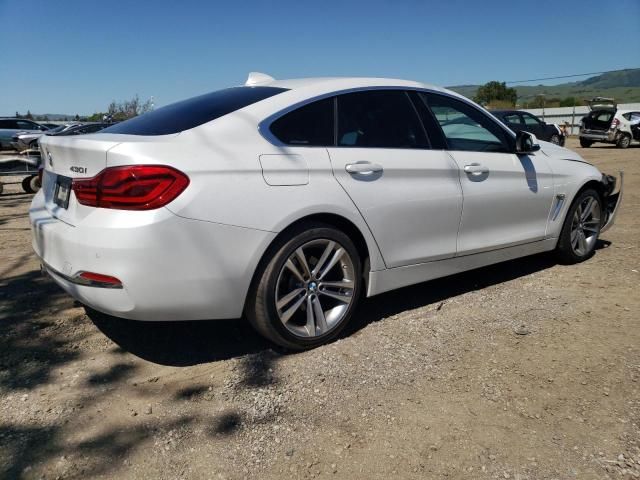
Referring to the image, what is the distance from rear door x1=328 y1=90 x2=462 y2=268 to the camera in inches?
131

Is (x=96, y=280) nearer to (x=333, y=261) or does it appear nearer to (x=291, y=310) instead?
(x=291, y=310)

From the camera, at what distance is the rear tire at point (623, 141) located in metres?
20.9

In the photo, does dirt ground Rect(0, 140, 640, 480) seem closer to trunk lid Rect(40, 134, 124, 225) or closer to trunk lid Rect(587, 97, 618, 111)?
trunk lid Rect(40, 134, 124, 225)

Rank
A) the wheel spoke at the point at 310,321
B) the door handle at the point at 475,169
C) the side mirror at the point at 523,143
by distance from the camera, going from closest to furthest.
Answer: the wheel spoke at the point at 310,321
the door handle at the point at 475,169
the side mirror at the point at 523,143

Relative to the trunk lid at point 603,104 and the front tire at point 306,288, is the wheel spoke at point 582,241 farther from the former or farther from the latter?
the trunk lid at point 603,104

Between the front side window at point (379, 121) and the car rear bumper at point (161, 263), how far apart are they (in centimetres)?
98

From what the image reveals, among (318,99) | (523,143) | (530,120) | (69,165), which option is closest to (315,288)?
(318,99)

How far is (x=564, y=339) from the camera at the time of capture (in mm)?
3459

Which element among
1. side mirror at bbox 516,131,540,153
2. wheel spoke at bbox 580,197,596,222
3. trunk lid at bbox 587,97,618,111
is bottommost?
wheel spoke at bbox 580,197,596,222

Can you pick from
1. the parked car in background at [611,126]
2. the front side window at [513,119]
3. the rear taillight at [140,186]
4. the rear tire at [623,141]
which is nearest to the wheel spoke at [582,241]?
the rear taillight at [140,186]

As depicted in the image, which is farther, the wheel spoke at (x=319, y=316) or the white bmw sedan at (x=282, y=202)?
the wheel spoke at (x=319, y=316)

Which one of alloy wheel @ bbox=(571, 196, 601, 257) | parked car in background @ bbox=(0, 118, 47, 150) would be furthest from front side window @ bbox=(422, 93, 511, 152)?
parked car in background @ bbox=(0, 118, 47, 150)

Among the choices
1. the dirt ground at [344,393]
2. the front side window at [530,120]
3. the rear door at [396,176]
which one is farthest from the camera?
the front side window at [530,120]

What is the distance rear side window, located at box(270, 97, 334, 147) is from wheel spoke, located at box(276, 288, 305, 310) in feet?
2.85
